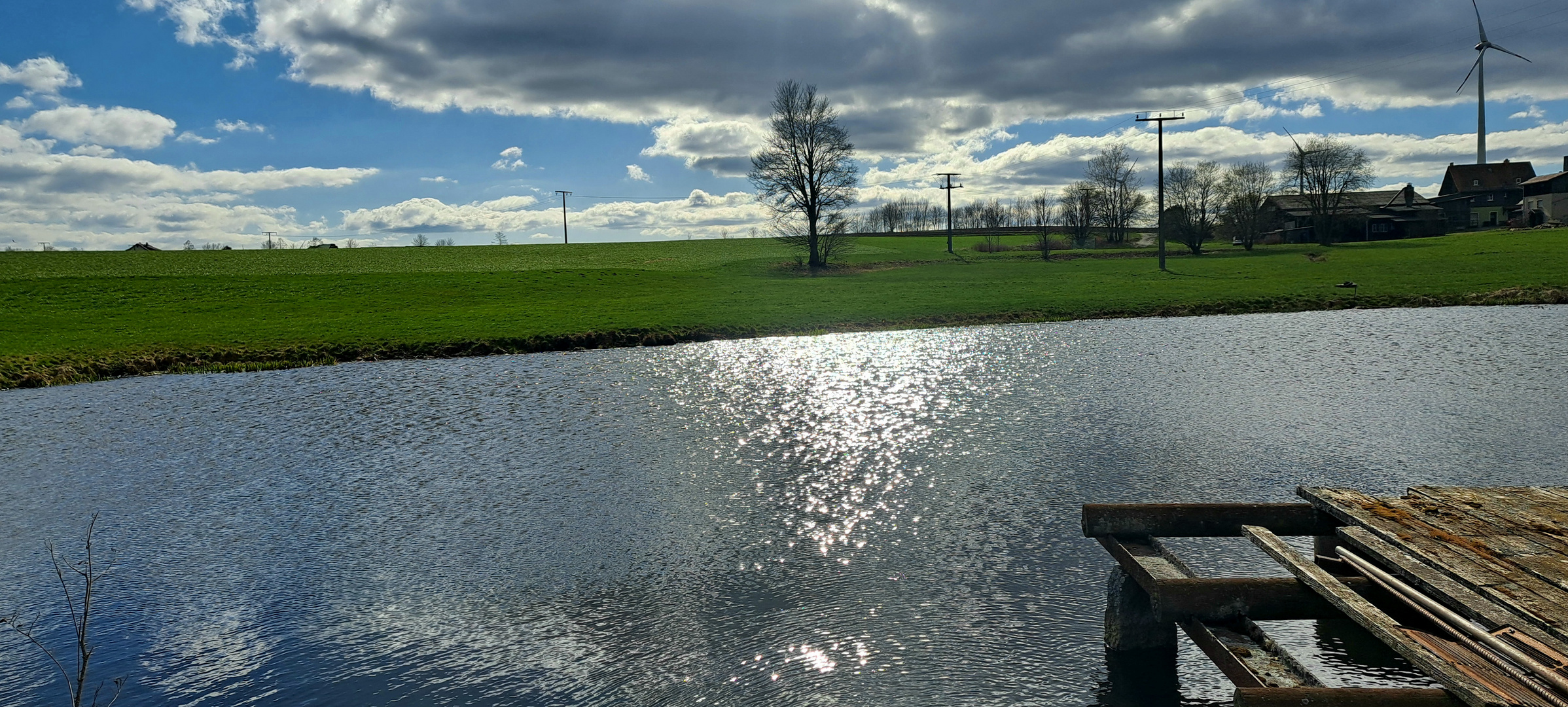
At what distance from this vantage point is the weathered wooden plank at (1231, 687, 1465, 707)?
485cm

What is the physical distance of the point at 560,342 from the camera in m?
34.8

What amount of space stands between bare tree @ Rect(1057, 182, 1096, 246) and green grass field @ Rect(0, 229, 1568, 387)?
23.7 m

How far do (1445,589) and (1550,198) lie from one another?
142 meters

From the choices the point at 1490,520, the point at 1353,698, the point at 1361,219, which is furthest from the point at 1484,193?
the point at 1353,698

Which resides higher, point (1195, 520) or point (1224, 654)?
point (1195, 520)

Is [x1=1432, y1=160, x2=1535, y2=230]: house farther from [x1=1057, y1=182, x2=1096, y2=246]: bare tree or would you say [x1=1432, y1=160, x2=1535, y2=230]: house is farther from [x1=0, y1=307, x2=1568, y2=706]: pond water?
[x1=0, y1=307, x2=1568, y2=706]: pond water

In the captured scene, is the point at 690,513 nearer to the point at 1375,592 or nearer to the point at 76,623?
the point at 76,623

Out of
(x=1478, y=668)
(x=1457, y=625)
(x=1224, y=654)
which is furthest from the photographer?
(x=1224, y=654)

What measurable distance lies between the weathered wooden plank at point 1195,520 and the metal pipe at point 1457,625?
100cm

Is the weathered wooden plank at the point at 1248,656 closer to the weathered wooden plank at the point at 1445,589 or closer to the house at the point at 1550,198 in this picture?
the weathered wooden plank at the point at 1445,589

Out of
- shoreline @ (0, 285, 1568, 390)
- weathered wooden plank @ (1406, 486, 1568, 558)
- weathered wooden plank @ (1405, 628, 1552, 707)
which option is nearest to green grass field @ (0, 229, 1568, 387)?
shoreline @ (0, 285, 1568, 390)

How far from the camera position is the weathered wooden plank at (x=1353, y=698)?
4.85 meters

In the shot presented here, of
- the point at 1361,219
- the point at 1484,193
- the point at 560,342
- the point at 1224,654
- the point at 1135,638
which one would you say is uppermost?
the point at 1484,193

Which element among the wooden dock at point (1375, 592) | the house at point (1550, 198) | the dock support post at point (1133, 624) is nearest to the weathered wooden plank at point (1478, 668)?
the wooden dock at point (1375, 592)
